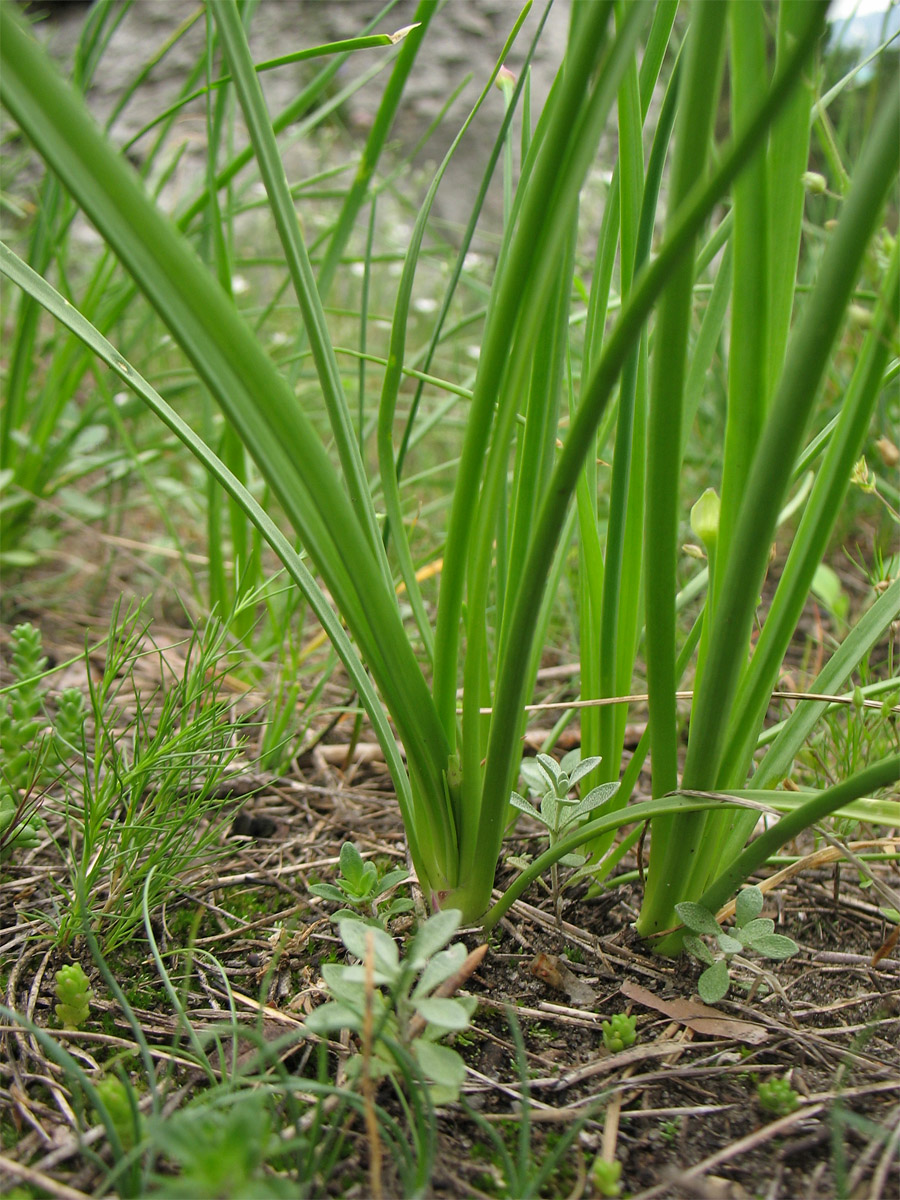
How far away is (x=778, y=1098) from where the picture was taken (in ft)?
1.72

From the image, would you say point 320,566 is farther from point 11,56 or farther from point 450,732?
point 11,56

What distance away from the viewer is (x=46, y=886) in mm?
763

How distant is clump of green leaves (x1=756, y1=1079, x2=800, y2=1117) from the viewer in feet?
1.71

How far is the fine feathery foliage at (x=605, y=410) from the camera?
0.43 m

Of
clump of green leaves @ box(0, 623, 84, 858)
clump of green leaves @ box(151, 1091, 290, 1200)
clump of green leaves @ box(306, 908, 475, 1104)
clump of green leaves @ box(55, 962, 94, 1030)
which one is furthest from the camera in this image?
clump of green leaves @ box(0, 623, 84, 858)

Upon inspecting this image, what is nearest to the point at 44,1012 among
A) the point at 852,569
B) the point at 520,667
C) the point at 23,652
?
the point at 23,652

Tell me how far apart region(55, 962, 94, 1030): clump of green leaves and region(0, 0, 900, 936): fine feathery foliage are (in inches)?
10.3

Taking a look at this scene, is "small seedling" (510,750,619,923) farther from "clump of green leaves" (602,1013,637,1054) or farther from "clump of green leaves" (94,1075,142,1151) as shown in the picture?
"clump of green leaves" (94,1075,142,1151)

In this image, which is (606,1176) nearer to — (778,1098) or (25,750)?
(778,1098)

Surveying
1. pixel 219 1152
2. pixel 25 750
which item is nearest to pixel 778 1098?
pixel 219 1152

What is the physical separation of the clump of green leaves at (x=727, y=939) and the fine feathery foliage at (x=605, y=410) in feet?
0.09

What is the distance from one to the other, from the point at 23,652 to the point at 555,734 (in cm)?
56

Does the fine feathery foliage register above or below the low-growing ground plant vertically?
above

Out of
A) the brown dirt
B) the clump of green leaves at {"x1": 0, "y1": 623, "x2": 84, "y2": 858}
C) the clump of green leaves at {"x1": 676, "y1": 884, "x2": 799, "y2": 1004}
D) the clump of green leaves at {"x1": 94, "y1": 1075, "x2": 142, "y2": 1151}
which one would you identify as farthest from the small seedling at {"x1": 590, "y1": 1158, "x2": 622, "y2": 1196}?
the clump of green leaves at {"x1": 0, "y1": 623, "x2": 84, "y2": 858}
